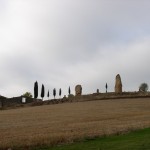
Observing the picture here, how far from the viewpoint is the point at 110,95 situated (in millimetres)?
80438

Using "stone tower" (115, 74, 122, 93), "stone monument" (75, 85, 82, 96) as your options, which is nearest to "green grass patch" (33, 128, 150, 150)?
"stone tower" (115, 74, 122, 93)

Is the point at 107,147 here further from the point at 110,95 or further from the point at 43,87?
the point at 43,87

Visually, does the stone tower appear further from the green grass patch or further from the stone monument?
the green grass patch

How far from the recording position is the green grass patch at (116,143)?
840 inches

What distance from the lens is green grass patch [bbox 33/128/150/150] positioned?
70.0ft

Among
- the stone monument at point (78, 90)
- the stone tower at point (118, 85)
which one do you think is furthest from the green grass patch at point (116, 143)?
the stone monument at point (78, 90)

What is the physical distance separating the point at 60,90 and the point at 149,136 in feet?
334

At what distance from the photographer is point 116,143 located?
74.5 feet

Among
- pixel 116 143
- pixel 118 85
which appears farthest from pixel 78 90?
pixel 116 143

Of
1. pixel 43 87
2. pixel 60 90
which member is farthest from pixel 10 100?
pixel 60 90

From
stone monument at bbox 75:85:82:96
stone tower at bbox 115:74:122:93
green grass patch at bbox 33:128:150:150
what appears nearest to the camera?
green grass patch at bbox 33:128:150:150

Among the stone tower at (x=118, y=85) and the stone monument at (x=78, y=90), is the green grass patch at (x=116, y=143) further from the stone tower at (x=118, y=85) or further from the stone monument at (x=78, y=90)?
the stone monument at (x=78, y=90)

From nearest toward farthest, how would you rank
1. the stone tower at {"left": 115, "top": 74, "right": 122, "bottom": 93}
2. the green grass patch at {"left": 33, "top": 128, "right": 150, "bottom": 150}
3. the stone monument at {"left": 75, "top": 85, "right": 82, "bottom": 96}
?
1. the green grass patch at {"left": 33, "top": 128, "right": 150, "bottom": 150}
2. the stone tower at {"left": 115, "top": 74, "right": 122, "bottom": 93}
3. the stone monument at {"left": 75, "top": 85, "right": 82, "bottom": 96}

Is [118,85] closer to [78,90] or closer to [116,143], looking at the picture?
[78,90]
